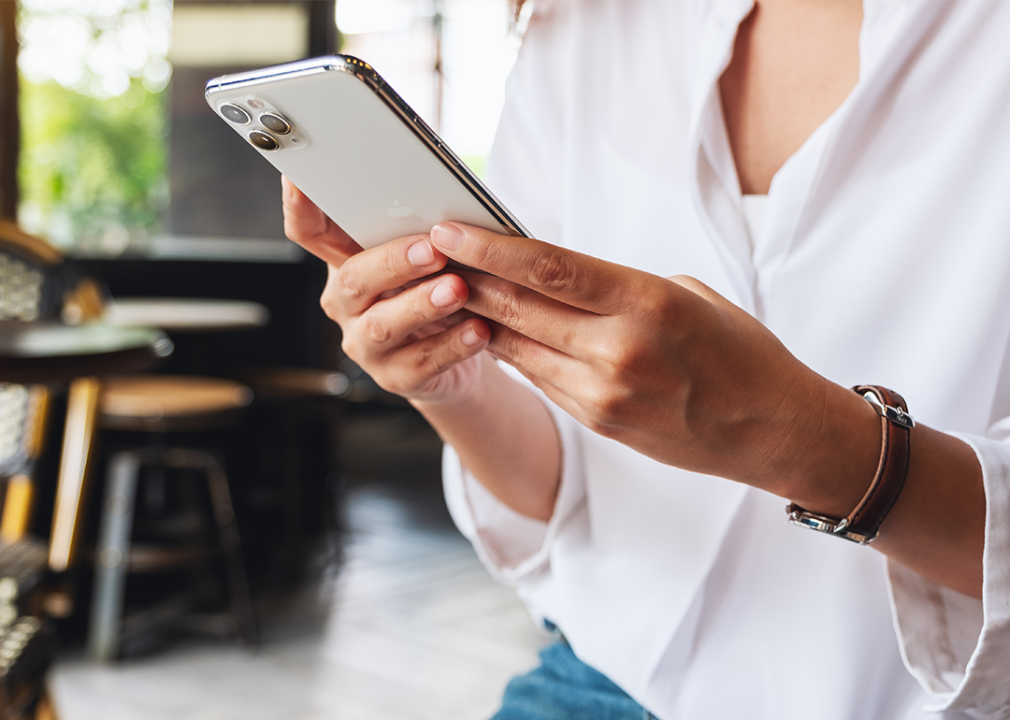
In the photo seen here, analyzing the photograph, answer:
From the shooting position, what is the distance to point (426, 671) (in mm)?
2936

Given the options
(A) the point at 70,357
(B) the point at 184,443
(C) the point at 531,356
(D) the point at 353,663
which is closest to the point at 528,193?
(C) the point at 531,356

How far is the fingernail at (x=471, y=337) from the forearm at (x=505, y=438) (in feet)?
0.50

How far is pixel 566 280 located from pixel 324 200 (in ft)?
0.72

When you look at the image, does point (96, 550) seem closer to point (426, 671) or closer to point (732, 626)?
point (426, 671)

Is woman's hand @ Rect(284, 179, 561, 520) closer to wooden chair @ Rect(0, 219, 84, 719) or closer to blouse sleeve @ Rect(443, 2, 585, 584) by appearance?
blouse sleeve @ Rect(443, 2, 585, 584)

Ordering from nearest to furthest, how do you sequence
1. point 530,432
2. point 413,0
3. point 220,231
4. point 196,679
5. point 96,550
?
point 530,432 → point 196,679 → point 96,550 → point 220,231 → point 413,0

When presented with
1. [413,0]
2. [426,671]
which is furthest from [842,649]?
[413,0]

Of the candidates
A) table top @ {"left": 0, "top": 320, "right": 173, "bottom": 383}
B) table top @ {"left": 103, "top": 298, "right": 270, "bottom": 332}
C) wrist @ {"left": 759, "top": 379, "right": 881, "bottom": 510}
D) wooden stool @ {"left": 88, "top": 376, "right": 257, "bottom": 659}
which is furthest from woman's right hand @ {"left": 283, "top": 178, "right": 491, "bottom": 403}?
table top @ {"left": 103, "top": 298, "right": 270, "bottom": 332}

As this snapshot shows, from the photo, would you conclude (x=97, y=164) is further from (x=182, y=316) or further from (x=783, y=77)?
(x=783, y=77)

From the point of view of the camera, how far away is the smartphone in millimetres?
507

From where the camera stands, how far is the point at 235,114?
56 centimetres

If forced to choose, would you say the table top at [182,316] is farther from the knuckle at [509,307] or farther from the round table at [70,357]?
the knuckle at [509,307]

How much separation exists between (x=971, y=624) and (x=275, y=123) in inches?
24.4

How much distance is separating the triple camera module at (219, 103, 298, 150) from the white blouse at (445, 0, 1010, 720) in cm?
37
